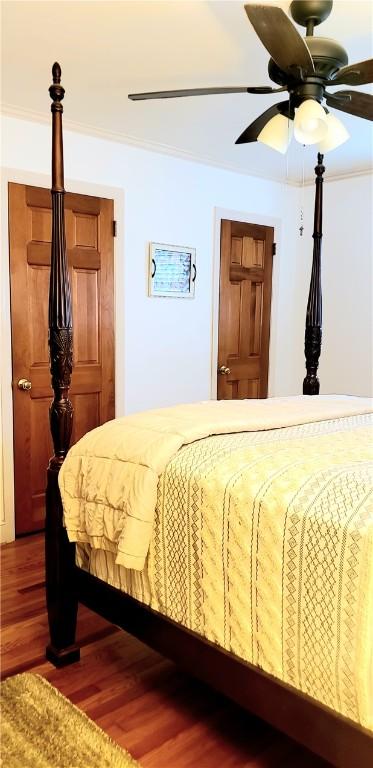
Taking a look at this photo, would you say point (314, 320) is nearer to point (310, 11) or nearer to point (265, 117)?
point (265, 117)

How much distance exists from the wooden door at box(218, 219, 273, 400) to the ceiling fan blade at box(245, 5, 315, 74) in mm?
2443

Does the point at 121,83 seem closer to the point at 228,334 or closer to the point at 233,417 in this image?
the point at 233,417

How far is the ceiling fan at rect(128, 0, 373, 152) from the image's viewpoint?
166cm

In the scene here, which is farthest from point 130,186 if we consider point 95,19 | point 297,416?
point 297,416

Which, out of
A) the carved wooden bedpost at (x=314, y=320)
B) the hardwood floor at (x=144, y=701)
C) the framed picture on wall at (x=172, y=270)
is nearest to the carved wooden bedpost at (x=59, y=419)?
the hardwood floor at (x=144, y=701)

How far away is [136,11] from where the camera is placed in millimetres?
2104

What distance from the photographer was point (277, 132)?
2.09 metres

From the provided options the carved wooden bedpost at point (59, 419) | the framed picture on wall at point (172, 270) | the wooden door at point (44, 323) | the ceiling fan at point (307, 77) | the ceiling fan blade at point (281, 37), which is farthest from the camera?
the framed picture on wall at point (172, 270)

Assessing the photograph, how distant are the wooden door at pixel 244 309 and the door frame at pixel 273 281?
0.13ft

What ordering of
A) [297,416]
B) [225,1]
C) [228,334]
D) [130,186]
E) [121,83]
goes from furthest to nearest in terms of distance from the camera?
[228,334] → [130,186] → [121,83] → [297,416] → [225,1]

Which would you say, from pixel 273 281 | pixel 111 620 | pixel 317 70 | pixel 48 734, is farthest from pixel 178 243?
pixel 48 734

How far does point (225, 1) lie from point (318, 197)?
3.92ft

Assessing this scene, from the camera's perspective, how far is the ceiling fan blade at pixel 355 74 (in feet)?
5.90

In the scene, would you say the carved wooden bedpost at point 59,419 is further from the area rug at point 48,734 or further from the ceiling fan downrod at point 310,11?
the ceiling fan downrod at point 310,11
